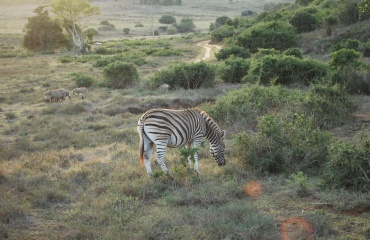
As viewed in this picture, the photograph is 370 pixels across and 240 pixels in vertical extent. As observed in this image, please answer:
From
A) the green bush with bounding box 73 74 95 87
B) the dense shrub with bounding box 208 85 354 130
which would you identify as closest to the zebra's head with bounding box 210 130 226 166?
the dense shrub with bounding box 208 85 354 130

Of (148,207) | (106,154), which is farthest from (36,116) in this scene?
(148,207)

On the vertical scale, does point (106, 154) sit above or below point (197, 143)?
below

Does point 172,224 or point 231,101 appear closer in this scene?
point 172,224

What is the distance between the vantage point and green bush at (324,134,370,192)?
310 inches

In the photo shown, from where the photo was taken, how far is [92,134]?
13.3 metres

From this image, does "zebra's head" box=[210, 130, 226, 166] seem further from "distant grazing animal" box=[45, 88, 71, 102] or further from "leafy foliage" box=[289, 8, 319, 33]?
"leafy foliage" box=[289, 8, 319, 33]

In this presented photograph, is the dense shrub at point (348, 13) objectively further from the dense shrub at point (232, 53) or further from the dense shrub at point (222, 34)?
the dense shrub at point (222, 34)

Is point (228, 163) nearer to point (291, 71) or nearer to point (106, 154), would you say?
point (106, 154)

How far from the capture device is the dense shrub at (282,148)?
9.26 metres

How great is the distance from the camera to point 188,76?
20859 millimetres

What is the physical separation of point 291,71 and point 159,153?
12.7 metres

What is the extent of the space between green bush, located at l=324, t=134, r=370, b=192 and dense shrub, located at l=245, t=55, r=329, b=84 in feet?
37.9

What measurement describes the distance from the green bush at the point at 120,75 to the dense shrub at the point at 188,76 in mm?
1784

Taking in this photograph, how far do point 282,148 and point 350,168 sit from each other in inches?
67.8
